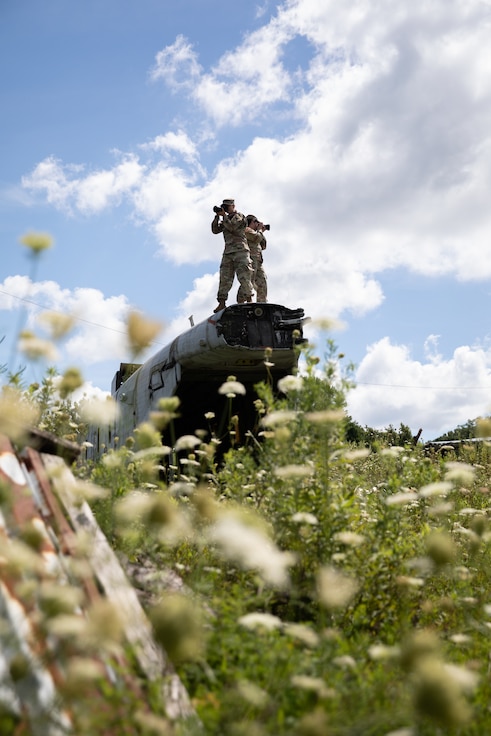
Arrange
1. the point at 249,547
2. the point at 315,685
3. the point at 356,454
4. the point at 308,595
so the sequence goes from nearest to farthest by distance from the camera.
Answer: the point at 249,547, the point at 315,685, the point at 356,454, the point at 308,595

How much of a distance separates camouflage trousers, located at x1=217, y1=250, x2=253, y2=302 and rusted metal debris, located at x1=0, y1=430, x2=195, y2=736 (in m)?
8.41

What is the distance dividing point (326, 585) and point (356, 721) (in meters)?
0.50

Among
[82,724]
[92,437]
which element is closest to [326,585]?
[82,724]

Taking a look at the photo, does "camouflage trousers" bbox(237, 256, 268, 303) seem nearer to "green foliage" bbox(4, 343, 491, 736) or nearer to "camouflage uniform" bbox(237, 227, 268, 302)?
"camouflage uniform" bbox(237, 227, 268, 302)

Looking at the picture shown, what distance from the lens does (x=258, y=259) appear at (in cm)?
1270

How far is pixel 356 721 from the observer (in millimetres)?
1916

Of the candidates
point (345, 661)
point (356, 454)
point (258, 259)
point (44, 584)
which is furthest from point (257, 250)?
point (44, 584)

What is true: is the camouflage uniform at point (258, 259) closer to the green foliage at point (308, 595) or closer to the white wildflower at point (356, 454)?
the green foliage at point (308, 595)

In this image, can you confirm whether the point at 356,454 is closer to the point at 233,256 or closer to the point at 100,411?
the point at 100,411

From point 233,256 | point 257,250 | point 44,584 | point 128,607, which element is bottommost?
point 128,607

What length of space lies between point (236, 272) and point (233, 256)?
0.29 metres

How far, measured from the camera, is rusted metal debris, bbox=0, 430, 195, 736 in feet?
5.59

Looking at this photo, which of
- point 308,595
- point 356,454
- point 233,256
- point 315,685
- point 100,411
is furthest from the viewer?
point 233,256

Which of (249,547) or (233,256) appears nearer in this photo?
(249,547)
